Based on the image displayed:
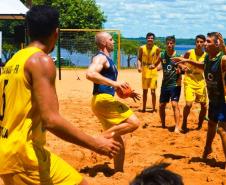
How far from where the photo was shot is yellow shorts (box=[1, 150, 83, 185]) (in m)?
3.74

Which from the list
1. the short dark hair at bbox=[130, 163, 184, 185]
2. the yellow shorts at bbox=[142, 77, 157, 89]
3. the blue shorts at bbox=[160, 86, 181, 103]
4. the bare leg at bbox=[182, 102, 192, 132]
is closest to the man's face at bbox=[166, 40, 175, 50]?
the blue shorts at bbox=[160, 86, 181, 103]

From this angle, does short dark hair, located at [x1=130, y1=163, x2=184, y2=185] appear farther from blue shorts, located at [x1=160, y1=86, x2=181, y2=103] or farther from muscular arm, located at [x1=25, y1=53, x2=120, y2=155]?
blue shorts, located at [x1=160, y1=86, x2=181, y2=103]

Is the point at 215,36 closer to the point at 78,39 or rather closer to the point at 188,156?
the point at 188,156

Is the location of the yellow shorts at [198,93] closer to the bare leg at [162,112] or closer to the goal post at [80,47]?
the bare leg at [162,112]

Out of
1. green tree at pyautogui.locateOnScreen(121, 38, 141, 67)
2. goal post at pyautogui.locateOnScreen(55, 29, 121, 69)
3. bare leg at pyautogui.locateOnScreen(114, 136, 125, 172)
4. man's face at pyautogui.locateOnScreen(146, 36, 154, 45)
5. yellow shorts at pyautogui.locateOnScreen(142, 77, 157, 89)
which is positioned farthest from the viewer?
green tree at pyautogui.locateOnScreen(121, 38, 141, 67)

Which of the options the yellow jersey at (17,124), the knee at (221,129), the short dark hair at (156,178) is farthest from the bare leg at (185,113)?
the short dark hair at (156,178)

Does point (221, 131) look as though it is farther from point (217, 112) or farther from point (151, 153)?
point (151, 153)

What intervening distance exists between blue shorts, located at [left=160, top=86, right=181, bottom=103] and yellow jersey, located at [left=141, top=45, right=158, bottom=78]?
214 centimetres

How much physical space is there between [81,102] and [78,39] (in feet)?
46.3

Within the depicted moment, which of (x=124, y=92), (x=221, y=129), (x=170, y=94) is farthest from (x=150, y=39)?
(x=124, y=92)

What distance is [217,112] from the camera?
750cm

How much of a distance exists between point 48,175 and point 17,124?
41 centimetres

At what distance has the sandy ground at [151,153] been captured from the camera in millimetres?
7102

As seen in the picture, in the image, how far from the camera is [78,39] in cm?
2894
